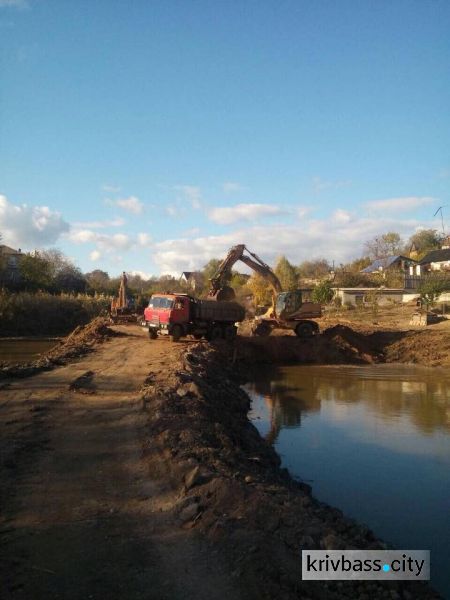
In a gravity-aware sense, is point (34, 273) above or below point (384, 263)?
below

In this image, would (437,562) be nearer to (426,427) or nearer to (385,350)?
(426,427)

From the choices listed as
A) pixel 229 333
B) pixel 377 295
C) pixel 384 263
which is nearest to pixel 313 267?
pixel 384 263

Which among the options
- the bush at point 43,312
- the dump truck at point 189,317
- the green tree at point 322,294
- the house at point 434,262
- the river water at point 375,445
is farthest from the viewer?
the house at point 434,262

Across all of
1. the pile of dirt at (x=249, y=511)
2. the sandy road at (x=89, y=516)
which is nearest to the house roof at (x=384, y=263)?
the pile of dirt at (x=249, y=511)

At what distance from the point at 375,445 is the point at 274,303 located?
1679 cm

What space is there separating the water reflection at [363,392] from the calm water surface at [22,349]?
12017 mm

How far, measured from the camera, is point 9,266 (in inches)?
2362

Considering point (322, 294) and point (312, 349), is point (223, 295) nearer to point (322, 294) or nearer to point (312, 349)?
point (312, 349)

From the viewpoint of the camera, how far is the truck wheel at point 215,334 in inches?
980

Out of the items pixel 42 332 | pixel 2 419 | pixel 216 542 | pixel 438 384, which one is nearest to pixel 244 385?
pixel 438 384

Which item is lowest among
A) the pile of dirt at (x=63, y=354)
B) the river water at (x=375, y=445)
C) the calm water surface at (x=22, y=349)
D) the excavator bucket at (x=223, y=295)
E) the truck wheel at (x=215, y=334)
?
the river water at (x=375, y=445)

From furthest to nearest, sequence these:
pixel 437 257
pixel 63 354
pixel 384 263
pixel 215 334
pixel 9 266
→ pixel 384 263 < pixel 437 257 < pixel 9 266 < pixel 215 334 < pixel 63 354

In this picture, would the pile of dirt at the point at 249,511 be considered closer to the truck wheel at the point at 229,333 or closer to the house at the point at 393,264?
the truck wheel at the point at 229,333

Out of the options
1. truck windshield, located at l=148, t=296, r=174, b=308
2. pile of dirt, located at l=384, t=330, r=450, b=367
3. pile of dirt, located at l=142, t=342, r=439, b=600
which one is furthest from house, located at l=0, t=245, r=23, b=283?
pile of dirt, located at l=142, t=342, r=439, b=600
